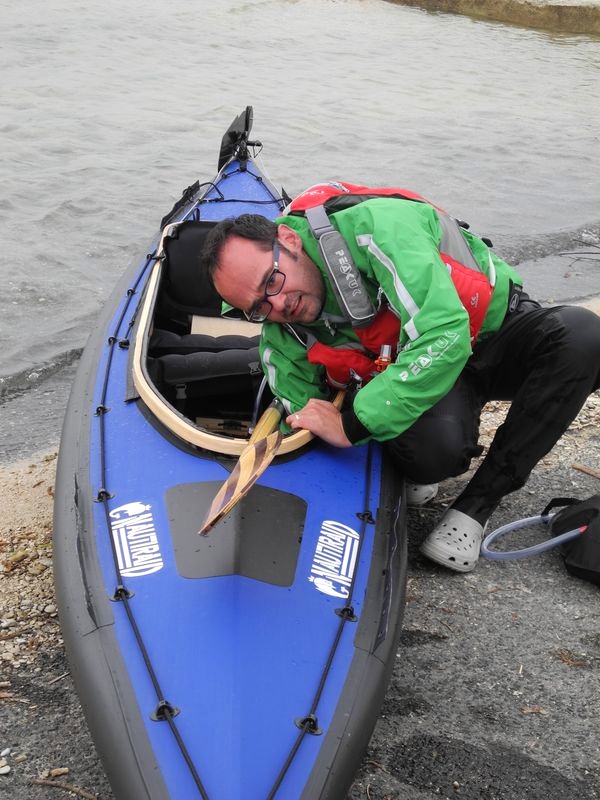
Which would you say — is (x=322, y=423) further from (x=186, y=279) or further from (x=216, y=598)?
(x=186, y=279)

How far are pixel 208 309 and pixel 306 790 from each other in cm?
264

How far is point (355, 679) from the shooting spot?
205 centimetres

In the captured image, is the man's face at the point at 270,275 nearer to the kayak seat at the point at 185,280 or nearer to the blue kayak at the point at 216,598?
the blue kayak at the point at 216,598

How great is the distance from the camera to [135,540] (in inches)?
91.8

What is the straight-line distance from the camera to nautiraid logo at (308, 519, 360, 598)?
89.4 inches

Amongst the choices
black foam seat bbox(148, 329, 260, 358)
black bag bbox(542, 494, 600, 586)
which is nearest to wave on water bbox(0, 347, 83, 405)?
black foam seat bbox(148, 329, 260, 358)

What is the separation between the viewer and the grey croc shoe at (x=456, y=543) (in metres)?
2.97

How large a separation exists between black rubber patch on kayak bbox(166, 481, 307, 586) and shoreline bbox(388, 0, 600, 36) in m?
21.8

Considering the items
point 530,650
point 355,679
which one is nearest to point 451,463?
point 530,650

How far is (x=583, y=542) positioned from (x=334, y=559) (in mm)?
1080

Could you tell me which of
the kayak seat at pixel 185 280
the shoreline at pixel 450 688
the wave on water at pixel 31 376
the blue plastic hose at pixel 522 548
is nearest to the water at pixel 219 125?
the wave on water at pixel 31 376

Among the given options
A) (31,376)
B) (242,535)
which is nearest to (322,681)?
(242,535)

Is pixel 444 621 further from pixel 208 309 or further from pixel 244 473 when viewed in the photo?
pixel 208 309

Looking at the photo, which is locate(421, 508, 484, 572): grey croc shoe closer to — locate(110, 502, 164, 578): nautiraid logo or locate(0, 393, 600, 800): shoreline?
locate(0, 393, 600, 800): shoreline
